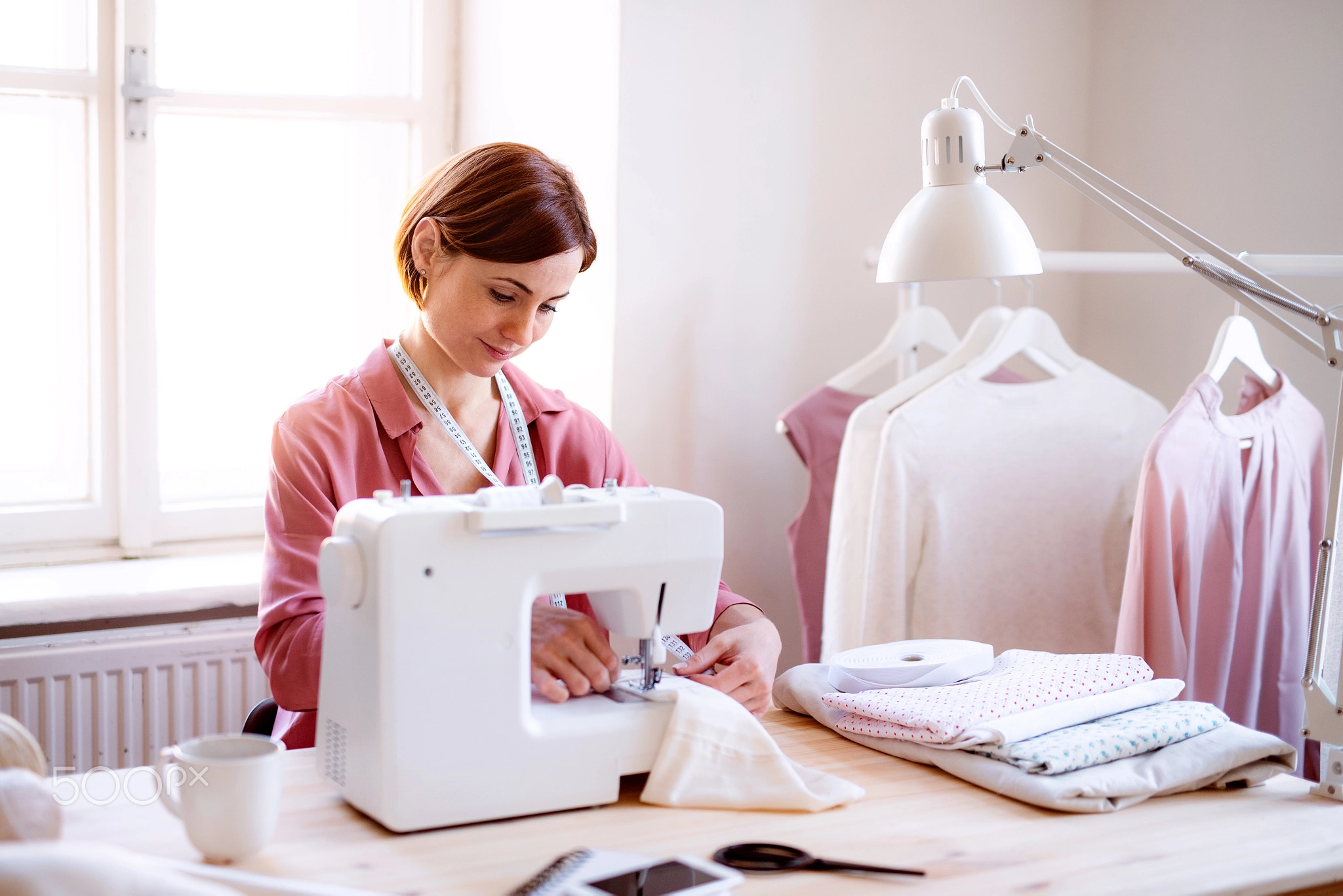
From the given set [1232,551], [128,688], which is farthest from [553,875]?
[128,688]

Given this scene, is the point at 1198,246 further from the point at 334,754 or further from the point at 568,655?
the point at 334,754

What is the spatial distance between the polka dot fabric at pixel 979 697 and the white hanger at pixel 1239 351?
70 cm

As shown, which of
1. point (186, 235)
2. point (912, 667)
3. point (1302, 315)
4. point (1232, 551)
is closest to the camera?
point (1302, 315)

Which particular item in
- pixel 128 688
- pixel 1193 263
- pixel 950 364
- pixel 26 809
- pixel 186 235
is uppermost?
pixel 186 235

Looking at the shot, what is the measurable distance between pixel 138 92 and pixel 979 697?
6.29 feet

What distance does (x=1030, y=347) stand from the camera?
2.18m

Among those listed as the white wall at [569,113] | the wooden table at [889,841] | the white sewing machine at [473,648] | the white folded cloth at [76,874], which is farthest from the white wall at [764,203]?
A: the white folded cloth at [76,874]

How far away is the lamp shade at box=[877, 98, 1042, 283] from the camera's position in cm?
132

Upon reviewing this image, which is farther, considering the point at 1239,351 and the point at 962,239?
the point at 1239,351

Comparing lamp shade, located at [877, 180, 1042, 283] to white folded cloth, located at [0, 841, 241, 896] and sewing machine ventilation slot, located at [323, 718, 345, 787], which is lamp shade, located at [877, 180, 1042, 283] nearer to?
sewing machine ventilation slot, located at [323, 718, 345, 787]

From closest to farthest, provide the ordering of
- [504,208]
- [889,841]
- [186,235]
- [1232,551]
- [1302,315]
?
[889,841] → [1302,315] → [504,208] → [1232,551] → [186,235]

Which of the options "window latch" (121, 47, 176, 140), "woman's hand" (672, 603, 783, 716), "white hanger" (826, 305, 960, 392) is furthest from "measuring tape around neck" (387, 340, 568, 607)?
"window latch" (121, 47, 176, 140)

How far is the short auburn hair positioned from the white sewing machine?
0.45m

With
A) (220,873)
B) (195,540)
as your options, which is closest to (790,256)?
(195,540)
